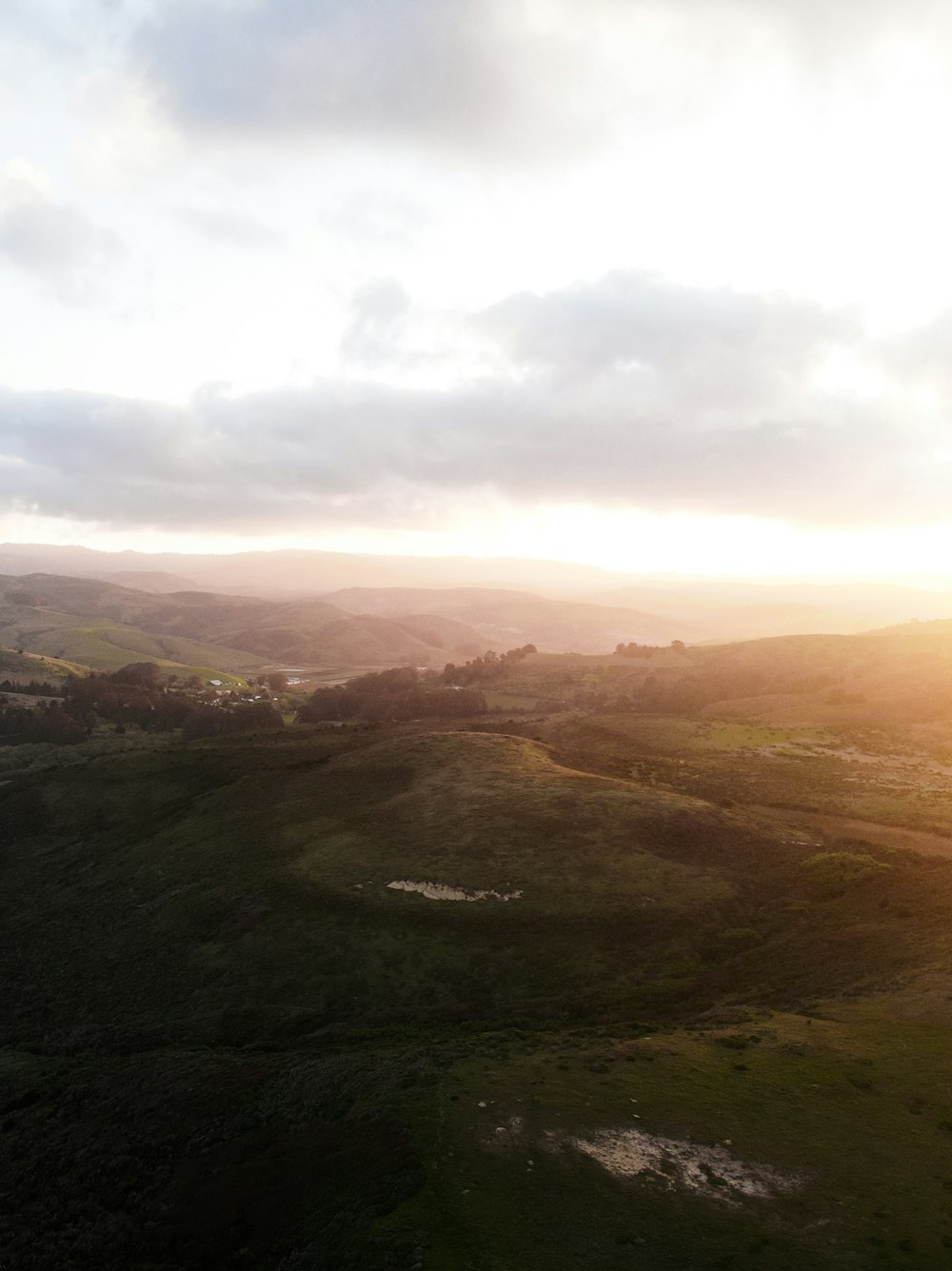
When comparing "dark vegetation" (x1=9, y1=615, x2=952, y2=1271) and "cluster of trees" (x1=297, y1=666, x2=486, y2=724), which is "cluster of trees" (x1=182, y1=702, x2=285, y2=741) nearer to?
"cluster of trees" (x1=297, y1=666, x2=486, y2=724)

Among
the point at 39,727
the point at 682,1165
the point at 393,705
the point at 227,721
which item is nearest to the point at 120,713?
the point at 39,727

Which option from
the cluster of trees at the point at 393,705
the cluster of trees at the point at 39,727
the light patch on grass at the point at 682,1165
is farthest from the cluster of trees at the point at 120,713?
the light patch on grass at the point at 682,1165

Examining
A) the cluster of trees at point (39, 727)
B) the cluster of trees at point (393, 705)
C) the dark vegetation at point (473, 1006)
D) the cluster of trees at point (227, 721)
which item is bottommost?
the cluster of trees at point (39, 727)

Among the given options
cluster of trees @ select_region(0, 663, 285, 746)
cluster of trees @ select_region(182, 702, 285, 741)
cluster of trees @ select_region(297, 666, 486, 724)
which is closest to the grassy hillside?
cluster of trees @ select_region(182, 702, 285, 741)

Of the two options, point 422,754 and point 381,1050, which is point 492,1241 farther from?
point 422,754

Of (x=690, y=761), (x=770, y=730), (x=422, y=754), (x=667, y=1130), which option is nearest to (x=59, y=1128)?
(x=667, y=1130)

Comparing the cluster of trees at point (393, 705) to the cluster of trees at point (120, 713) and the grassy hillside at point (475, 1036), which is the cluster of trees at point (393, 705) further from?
the grassy hillside at point (475, 1036)
